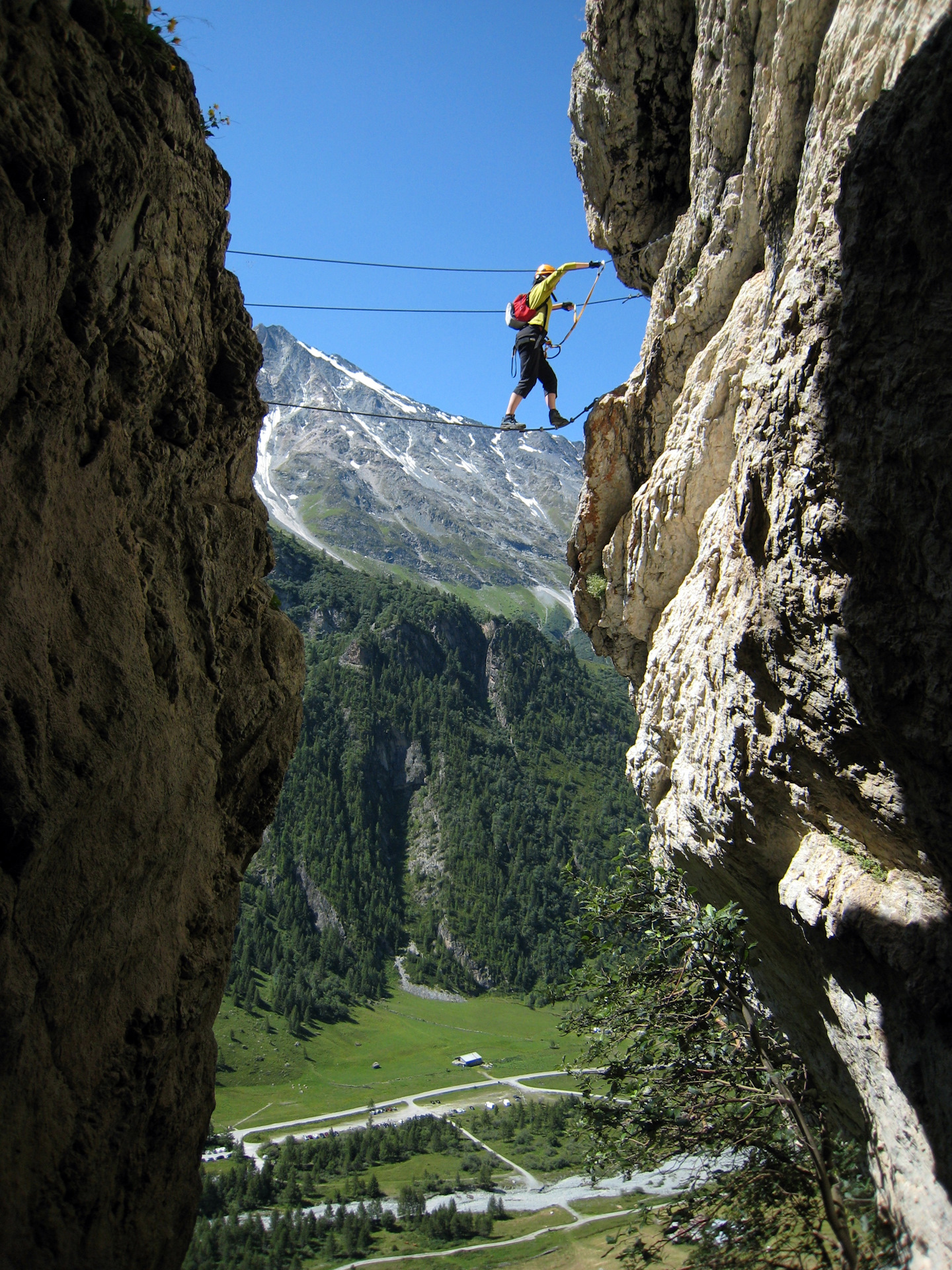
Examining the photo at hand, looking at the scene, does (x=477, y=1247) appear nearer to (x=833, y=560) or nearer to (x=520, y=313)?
(x=520, y=313)

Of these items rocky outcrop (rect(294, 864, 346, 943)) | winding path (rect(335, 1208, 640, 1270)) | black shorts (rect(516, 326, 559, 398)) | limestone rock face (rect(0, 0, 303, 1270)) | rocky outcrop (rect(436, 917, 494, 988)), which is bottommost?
winding path (rect(335, 1208, 640, 1270))

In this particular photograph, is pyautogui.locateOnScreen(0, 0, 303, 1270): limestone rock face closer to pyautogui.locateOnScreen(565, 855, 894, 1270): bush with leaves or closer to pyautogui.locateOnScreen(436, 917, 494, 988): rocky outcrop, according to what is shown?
pyautogui.locateOnScreen(565, 855, 894, 1270): bush with leaves

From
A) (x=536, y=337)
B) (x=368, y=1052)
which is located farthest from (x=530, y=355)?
(x=368, y=1052)

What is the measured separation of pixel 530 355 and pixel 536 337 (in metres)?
0.41

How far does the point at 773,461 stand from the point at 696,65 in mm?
9265

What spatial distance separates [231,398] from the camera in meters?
11.2

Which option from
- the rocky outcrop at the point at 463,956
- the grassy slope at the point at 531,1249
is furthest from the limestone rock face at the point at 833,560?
the rocky outcrop at the point at 463,956

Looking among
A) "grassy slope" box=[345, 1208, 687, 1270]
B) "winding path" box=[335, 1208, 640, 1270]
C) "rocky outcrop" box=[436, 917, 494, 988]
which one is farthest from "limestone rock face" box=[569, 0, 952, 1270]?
"rocky outcrop" box=[436, 917, 494, 988]

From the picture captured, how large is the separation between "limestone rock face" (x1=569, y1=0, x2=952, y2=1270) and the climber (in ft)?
16.1

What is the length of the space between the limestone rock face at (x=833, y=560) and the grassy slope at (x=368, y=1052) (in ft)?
382

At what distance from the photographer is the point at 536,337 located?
1933 centimetres

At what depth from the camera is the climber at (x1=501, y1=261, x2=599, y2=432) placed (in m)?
19.2

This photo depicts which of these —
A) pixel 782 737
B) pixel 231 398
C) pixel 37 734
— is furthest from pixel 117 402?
pixel 782 737

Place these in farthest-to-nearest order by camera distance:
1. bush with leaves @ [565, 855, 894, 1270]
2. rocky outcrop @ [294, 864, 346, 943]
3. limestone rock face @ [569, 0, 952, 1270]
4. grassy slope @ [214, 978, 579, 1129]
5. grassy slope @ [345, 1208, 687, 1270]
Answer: rocky outcrop @ [294, 864, 346, 943] < grassy slope @ [214, 978, 579, 1129] < grassy slope @ [345, 1208, 687, 1270] < bush with leaves @ [565, 855, 894, 1270] < limestone rock face @ [569, 0, 952, 1270]
